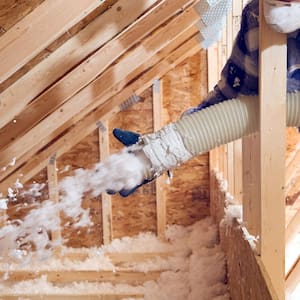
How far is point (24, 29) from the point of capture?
1273mm

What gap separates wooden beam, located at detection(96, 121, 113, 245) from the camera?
4.00 m

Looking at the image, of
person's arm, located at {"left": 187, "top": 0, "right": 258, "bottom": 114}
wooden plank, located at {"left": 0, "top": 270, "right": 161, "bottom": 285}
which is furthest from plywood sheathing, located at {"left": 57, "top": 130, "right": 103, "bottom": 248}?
person's arm, located at {"left": 187, "top": 0, "right": 258, "bottom": 114}

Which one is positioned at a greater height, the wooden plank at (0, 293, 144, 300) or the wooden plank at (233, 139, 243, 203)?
the wooden plank at (233, 139, 243, 203)

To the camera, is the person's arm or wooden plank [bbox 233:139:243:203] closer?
the person's arm

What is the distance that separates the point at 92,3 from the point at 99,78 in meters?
1.28

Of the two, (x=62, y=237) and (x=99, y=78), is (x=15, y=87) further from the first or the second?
(x=62, y=237)

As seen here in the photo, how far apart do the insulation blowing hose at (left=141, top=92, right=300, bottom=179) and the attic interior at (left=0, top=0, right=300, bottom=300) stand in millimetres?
49

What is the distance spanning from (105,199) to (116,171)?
272cm

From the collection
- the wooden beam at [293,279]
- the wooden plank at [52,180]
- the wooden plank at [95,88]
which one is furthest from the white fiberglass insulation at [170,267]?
the wooden plank at [95,88]

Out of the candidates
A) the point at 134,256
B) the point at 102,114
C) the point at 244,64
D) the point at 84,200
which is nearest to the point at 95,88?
the point at 102,114

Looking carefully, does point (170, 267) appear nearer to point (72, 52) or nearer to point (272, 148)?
point (72, 52)

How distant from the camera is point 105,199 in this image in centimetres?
409

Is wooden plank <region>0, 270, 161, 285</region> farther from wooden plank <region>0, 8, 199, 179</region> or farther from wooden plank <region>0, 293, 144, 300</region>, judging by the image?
wooden plank <region>0, 8, 199, 179</region>

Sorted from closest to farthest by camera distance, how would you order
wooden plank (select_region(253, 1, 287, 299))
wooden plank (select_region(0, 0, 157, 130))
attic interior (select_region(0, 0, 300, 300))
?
1. wooden plank (select_region(253, 1, 287, 299))
2. attic interior (select_region(0, 0, 300, 300))
3. wooden plank (select_region(0, 0, 157, 130))
